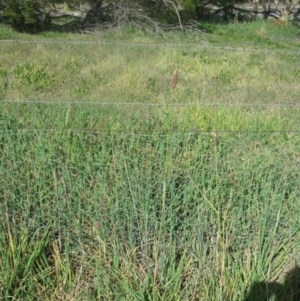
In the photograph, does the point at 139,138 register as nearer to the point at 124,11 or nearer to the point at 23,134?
the point at 23,134

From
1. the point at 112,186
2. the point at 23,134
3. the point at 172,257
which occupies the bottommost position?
the point at 172,257

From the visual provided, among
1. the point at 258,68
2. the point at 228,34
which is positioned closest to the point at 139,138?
the point at 258,68

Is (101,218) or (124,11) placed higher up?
(124,11)

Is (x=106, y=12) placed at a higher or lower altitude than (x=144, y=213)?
higher

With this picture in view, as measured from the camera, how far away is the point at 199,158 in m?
2.71

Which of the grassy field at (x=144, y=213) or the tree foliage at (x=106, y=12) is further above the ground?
the tree foliage at (x=106, y=12)

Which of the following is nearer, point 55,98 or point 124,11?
point 55,98

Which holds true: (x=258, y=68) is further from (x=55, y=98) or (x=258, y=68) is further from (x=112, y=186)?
(x=112, y=186)

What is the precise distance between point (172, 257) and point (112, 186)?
0.56m

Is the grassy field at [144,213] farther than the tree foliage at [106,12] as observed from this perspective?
No

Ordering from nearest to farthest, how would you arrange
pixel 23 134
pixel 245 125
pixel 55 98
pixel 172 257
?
1. pixel 172 257
2. pixel 23 134
3. pixel 245 125
4. pixel 55 98

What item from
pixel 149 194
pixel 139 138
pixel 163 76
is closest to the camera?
pixel 149 194

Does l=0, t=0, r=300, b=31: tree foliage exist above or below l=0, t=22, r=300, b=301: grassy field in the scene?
above

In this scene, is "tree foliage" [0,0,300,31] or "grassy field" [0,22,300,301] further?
"tree foliage" [0,0,300,31]
